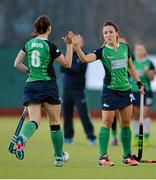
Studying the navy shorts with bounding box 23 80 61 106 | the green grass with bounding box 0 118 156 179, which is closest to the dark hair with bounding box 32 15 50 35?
the navy shorts with bounding box 23 80 61 106

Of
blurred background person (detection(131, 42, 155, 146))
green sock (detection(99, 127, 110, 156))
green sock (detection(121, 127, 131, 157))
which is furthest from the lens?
blurred background person (detection(131, 42, 155, 146))

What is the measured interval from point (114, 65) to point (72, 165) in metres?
1.27

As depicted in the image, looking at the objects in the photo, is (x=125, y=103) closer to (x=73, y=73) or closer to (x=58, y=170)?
(x=58, y=170)

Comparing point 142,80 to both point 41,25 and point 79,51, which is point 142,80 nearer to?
point 79,51

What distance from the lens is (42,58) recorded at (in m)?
10.1

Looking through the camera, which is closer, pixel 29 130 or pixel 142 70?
pixel 29 130

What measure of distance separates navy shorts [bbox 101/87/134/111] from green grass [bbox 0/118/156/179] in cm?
69

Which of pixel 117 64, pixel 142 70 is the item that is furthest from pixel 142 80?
pixel 117 64

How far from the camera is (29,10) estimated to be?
2508 centimetres

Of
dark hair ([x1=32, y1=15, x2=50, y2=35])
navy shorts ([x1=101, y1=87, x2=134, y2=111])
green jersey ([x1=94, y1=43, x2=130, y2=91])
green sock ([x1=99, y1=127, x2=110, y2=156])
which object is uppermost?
dark hair ([x1=32, y1=15, x2=50, y2=35])

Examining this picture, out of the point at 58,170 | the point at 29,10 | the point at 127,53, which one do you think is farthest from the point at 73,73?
the point at 29,10

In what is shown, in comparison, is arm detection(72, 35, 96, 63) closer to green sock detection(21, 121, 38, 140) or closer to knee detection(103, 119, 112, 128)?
knee detection(103, 119, 112, 128)

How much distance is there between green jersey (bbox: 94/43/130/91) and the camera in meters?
10.5

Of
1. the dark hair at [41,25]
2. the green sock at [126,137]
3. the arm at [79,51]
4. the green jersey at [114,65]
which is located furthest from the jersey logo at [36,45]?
the green sock at [126,137]
